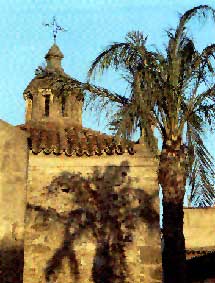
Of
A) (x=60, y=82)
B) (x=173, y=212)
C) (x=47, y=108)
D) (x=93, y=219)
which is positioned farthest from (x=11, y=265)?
(x=47, y=108)

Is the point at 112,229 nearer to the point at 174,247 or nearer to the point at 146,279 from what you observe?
the point at 146,279

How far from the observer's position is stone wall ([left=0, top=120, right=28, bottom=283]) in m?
11.4

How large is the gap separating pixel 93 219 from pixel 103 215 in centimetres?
28

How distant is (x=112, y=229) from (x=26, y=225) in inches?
85.9

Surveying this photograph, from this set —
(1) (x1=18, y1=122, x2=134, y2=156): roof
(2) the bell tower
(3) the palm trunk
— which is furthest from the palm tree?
(2) the bell tower

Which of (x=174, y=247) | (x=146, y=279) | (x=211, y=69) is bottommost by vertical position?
(x=146, y=279)

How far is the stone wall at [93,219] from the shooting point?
12828 millimetres

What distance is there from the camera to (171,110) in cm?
1020

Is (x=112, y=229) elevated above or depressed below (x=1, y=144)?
below

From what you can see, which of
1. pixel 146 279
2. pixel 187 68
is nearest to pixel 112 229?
pixel 146 279

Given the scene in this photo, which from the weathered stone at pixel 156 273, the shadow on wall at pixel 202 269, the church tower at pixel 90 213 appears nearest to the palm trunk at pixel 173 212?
the weathered stone at pixel 156 273

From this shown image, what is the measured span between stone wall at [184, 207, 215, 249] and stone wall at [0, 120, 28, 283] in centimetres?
1185

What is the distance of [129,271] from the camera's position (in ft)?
42.0

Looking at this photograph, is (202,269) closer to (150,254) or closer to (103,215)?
(150,254)
